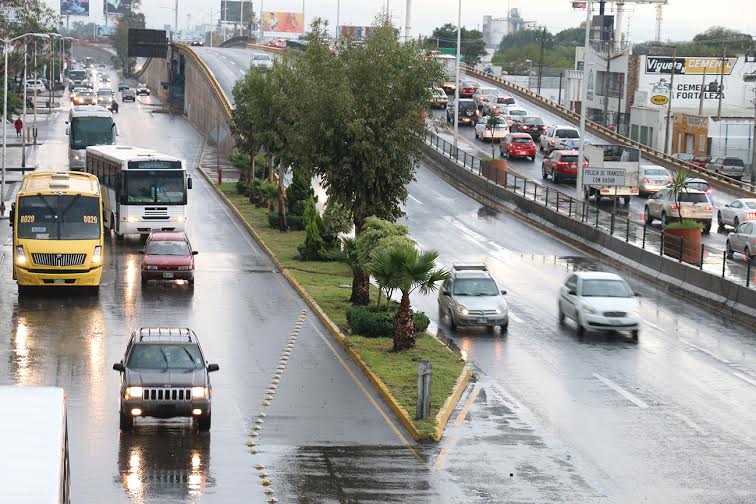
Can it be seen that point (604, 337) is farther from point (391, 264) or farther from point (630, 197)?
point (630, 197)

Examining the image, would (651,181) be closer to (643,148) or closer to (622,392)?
(643,148)

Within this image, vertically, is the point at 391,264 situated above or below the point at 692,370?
above

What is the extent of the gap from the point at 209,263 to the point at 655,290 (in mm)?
15160

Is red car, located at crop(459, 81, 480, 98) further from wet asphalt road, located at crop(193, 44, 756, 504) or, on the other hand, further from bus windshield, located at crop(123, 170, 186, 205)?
wet asphalt road, located at crop(193, 44, 756, 504)

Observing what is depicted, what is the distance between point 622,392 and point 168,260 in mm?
17067

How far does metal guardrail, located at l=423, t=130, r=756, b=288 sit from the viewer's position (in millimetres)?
43656

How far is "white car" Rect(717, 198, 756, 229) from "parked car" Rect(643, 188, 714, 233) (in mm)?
839

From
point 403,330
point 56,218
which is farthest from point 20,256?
point 403,330

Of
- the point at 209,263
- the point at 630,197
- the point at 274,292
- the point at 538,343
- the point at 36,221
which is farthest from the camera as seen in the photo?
the point at 630,197

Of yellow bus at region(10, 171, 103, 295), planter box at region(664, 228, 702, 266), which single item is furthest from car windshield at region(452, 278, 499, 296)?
planter box at region(664, 228, 702, 266)

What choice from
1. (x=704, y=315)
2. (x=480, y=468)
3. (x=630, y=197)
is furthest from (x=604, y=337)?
(x=630, y=197)

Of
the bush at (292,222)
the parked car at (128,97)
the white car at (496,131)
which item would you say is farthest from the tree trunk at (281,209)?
the parked car at (128,97)

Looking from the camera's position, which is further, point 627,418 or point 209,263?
point 209,263

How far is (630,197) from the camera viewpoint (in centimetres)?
6388
